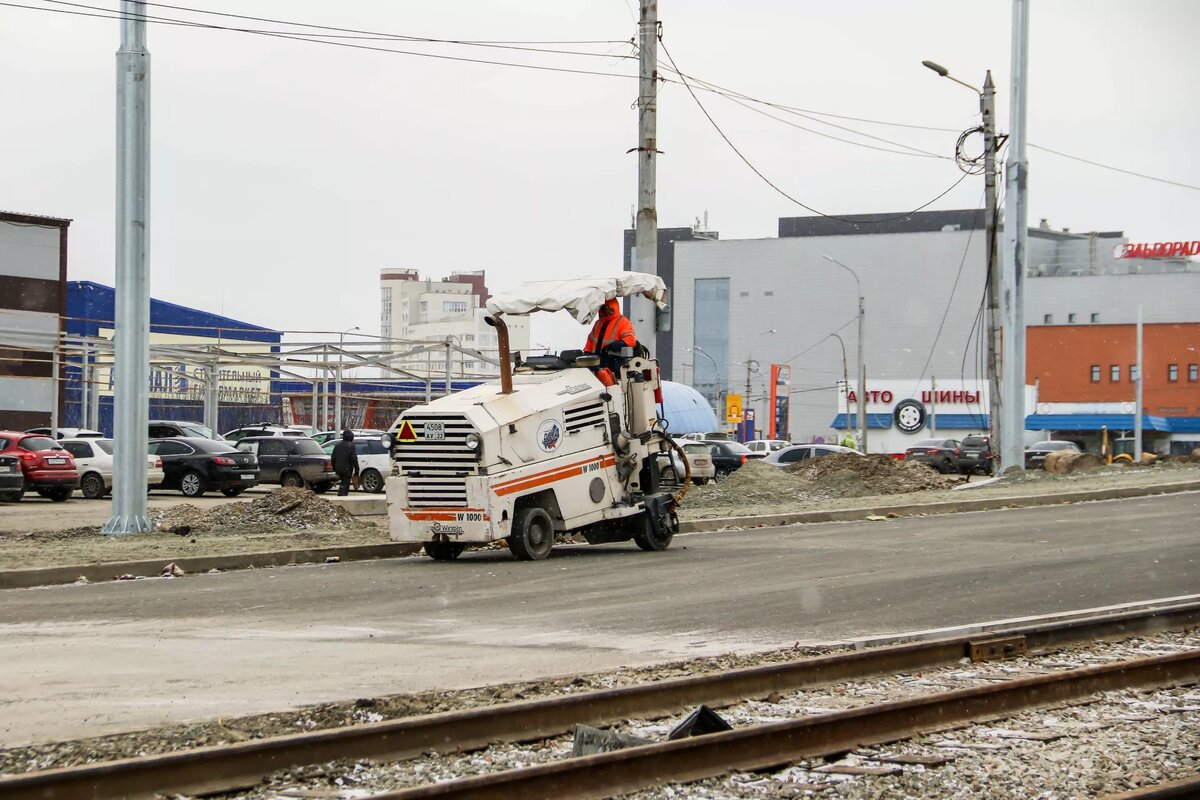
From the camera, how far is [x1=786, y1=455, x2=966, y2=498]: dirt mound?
31375 mm

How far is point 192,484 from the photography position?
35781mm

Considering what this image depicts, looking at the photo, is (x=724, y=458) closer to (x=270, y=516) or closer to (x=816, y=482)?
(x=816, y=482)

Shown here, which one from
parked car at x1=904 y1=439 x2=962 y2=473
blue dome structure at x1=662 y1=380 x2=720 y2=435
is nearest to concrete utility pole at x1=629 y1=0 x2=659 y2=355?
parked car at x1=904 y1=439 x2=962 y2=473

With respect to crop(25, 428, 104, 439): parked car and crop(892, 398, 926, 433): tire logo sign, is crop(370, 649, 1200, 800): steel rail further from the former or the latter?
crop(892, 398, 926, 433): tire logo sign

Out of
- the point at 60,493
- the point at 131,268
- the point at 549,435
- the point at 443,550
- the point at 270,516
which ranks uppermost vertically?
the point at 131,268

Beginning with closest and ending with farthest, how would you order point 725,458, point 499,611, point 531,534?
point 499,611 → point 531,534 → point 725,458

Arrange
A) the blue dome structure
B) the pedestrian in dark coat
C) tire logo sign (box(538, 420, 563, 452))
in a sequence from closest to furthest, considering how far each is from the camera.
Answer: tire logo sign (box(538, 420, 563, 452)) → the pedestrian in dark coat → the blue dome structure

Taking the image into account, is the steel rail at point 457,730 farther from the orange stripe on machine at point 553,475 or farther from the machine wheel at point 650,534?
the machine wheel at point 650,534

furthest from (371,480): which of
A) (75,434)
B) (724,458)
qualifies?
(724,458)

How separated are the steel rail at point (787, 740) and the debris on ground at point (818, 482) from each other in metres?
17.6

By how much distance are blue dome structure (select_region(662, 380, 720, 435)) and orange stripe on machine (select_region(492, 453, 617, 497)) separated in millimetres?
53689

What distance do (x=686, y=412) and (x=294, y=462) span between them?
3886cm

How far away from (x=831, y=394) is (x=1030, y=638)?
375 feet

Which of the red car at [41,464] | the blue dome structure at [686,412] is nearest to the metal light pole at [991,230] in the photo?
the red car at [41,464]
